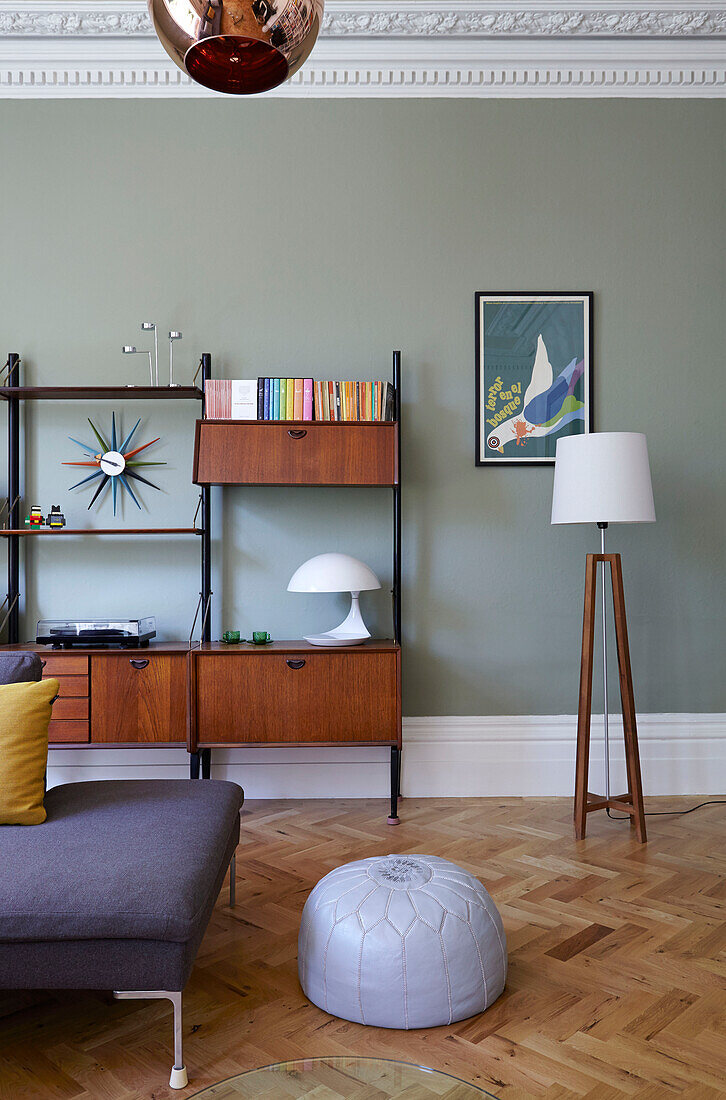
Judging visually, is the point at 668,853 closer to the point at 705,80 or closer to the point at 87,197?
the point at 705,80

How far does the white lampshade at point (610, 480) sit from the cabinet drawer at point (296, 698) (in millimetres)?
1000

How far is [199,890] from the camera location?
1.82m

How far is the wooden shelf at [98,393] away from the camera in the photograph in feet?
11.8

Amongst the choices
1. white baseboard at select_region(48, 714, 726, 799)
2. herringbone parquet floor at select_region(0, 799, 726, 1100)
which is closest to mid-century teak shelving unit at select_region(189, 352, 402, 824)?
white baseboard at select_region(48, 714, 726, 799)

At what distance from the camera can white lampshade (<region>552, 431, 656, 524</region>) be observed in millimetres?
3184

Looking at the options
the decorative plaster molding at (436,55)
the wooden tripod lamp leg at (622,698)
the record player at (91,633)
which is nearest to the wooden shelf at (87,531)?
the record player at (91,633)

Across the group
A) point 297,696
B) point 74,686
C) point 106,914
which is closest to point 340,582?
point 297,696

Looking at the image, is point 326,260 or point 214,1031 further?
point 326,260

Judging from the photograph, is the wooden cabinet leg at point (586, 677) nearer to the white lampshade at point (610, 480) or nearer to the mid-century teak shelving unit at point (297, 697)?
the white lampshade at point (610, 480)

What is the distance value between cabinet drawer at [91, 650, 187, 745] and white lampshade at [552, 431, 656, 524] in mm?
1750

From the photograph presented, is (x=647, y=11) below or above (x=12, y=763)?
above

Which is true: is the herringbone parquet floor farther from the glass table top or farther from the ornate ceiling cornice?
the ornate ceiling cornice

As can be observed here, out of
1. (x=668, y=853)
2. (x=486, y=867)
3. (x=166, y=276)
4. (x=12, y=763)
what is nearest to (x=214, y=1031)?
(x=12, y=763)

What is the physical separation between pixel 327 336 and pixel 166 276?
2.67 feet
